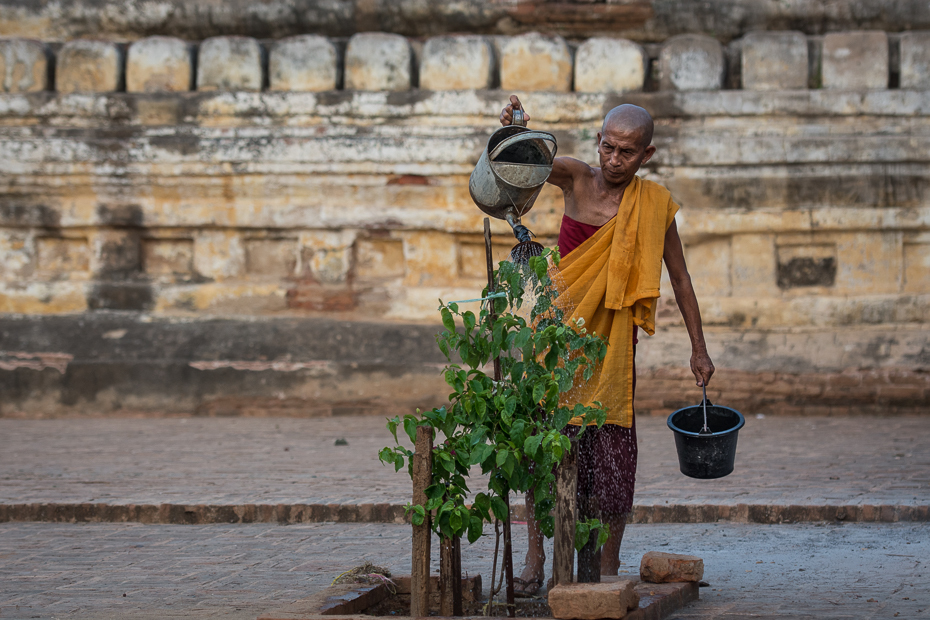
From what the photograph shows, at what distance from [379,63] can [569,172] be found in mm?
4823

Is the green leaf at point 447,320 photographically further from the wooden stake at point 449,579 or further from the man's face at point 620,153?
the man's face at point 620,153

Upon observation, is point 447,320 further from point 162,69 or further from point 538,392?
point 162,69

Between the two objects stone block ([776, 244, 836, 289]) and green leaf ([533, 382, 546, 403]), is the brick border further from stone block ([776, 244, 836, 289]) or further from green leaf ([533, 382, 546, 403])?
stone block ([776, 244, 836, 289])

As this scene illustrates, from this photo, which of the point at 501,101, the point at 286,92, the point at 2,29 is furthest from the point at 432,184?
the point at 2,29

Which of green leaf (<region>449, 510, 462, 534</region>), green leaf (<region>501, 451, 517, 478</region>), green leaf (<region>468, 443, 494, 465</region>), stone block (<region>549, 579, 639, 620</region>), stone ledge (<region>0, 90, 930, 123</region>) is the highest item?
stone ledge (<region>0, 90, 930, 123</region>)

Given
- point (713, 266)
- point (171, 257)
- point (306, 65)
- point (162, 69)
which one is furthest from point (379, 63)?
point (713, 266)

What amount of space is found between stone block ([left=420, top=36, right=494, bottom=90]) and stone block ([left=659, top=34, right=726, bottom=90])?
1.47 m

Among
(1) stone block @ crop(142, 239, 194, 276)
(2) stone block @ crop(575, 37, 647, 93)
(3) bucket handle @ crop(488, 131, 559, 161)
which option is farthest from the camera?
(1) stone block @ crop(142, 239, 194, 276)

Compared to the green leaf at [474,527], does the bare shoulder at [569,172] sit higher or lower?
higher

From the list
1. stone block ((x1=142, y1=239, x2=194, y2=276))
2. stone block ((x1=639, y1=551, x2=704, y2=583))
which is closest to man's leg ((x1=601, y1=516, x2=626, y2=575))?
stone block ((x1=639, y1=551, x2=704, y2=583))

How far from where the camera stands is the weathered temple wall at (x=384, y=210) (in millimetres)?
7852

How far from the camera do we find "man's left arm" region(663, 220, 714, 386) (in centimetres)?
388

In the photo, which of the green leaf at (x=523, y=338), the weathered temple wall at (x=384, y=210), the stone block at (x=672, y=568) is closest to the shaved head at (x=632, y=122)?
the green leaf at (x=523, y=338)

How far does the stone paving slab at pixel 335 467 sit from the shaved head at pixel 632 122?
2090mm
